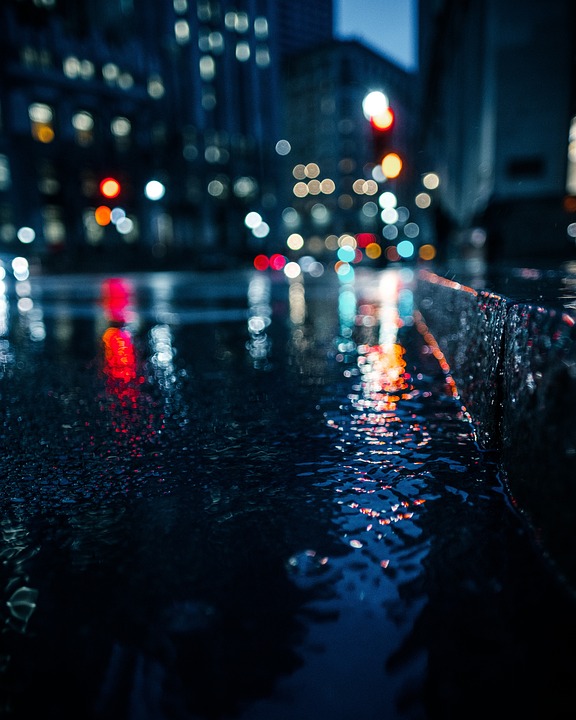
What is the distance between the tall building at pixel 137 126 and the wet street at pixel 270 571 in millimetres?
35290

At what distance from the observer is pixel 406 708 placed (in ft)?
3.25

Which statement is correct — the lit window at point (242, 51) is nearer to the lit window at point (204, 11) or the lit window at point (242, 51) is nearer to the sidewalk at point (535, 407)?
the lit window at point (204, 11)

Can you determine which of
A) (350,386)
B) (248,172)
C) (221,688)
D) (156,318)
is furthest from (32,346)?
(248,172)

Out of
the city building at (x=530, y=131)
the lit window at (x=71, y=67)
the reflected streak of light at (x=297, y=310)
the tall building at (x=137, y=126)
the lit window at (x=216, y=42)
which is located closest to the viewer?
the reflected streak of light at (x=297, y=310)

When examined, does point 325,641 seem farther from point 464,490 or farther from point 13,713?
point 464,490

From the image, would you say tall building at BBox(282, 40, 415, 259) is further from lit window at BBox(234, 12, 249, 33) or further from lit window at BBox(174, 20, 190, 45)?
lit window at BBox(174, 20, 190, 45)

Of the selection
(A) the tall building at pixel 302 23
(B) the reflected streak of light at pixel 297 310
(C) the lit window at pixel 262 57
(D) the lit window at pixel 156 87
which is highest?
(A) the tall building at pixel 302 23

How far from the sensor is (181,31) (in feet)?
205

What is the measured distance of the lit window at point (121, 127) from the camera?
5089 centimetres

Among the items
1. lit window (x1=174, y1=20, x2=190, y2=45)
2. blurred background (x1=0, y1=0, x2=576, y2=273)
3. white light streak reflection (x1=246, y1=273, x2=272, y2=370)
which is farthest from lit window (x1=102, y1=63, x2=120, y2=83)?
white light streak reflection (x1=246, y1=273, x2=272, y2=370)

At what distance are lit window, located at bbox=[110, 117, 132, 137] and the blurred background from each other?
0.22 metres

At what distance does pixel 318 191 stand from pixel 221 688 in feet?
347

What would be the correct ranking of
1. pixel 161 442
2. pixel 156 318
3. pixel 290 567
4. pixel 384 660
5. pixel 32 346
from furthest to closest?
pixel 156 318
pixel 32 346
pixel 161 442
pixel 290 567
pixel 384 660

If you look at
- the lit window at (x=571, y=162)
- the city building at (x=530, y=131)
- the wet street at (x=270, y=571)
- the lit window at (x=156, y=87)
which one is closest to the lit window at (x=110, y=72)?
the lit window at (x=156, y=87)
